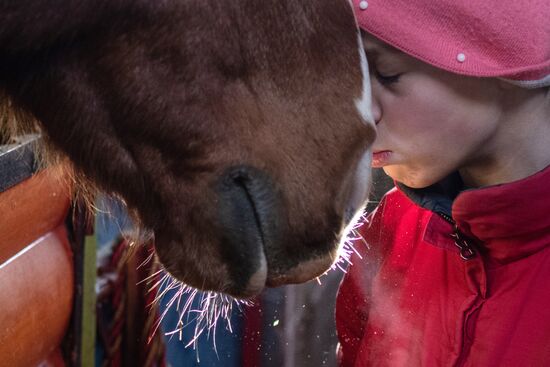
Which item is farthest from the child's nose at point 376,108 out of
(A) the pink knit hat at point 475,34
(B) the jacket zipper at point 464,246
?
(B) the jacket zipper at point 464,246

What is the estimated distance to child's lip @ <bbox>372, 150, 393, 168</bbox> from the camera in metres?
1.08

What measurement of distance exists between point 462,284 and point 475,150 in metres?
0.22

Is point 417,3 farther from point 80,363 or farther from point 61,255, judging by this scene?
point 80,363

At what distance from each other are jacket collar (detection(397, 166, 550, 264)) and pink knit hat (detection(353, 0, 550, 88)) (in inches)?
6.2

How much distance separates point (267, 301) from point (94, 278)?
1.51ft

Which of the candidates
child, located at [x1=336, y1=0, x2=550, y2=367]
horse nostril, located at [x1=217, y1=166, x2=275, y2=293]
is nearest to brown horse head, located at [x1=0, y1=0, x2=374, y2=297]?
horse nostril, located at [x1=217, y1=166, x2=275, y2=293]

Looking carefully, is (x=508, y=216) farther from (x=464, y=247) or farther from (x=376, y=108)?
(x=376, y=108)

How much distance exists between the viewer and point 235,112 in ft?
2.76

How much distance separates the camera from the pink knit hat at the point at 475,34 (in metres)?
0.94

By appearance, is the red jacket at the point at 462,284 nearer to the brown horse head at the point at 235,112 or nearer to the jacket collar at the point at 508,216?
the jacket collar at the point at 508,216

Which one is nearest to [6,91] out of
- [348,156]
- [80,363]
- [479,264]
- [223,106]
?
[223,106]

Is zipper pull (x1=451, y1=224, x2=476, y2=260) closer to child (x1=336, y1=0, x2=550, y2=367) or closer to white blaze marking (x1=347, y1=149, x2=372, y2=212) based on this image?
child (x1=336, y1=0, x2=550, y2=367)

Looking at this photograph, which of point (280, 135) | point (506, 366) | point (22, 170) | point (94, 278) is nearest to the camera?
point (280, 135)

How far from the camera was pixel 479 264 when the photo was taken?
112 cm
